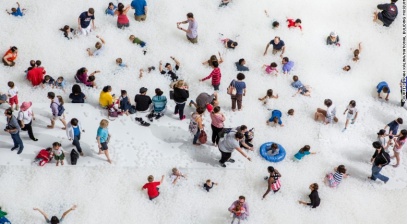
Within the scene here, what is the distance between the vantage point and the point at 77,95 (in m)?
16.8

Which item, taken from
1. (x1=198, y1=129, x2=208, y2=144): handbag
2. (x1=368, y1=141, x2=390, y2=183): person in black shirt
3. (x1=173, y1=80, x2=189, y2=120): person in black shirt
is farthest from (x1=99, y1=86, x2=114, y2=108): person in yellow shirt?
(x1=368, y1=141, x2=390, y2=183): person in black shirt

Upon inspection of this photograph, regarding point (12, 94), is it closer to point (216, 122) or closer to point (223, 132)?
point (216, 122)

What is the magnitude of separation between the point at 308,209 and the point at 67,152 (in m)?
7.53

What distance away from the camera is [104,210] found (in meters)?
14.8

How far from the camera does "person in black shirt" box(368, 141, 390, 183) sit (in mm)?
15555

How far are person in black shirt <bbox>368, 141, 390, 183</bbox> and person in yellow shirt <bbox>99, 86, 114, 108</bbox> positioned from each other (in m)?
8.34

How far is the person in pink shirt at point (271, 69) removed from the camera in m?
18.1

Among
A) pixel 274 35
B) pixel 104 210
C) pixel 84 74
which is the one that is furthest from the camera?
pixel 274 35

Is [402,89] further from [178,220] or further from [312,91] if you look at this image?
[178,220]

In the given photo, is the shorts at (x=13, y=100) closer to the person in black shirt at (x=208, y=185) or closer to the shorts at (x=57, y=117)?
the shorts at (x=57, y=117)

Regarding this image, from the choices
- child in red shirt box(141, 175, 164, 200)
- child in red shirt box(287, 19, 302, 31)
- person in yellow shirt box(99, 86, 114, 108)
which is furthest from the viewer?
child in red shirt box(287, 19, 302, 31)

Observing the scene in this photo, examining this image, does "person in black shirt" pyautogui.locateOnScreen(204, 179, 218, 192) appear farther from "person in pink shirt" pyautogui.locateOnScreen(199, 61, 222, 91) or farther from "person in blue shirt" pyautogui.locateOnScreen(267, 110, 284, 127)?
"person in pink shirt" pyautogui.locateOnScreen(199, 61, 222, 91)

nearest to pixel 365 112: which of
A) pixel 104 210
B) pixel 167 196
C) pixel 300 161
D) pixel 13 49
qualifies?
pixel 300 161

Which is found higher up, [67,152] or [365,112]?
[365,112]
